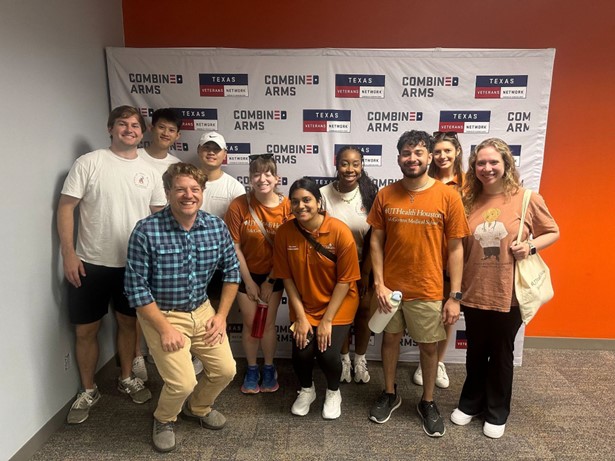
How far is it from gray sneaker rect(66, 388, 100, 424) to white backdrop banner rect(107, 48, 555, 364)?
1669mm

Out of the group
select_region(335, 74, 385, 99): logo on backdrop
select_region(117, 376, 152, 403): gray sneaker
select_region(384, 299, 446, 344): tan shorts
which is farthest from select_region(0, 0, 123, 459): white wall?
select_region(384, 299, 446, 344): tan shorts

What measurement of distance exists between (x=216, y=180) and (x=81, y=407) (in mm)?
1552

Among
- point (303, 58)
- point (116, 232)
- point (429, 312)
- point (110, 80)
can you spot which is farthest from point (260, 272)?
point (110, 80)

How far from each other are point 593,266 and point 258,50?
117 inches

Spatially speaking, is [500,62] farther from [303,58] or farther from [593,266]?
[593,266]

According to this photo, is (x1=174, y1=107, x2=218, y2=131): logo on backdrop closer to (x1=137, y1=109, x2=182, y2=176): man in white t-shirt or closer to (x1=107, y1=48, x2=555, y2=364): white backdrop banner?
(x1=107, y1=48, x2=555, y2=364): white backdrop banner

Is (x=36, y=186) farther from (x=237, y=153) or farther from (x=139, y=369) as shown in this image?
(x=139, y=369)

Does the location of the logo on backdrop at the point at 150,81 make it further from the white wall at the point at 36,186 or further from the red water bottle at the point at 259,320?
the red water bottle at the point at 259,320

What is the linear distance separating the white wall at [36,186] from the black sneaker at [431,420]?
6.75 feet

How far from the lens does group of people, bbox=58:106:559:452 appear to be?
195 centimetres

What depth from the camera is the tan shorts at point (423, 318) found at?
2.08m

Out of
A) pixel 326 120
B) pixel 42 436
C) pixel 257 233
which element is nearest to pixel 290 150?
pixel 326 120

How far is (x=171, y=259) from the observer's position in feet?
6.30

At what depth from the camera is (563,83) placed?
112 inches
